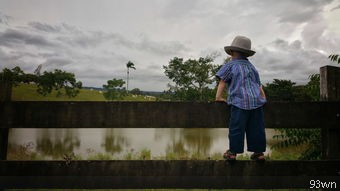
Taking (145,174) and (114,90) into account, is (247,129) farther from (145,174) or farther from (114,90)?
(114,90)

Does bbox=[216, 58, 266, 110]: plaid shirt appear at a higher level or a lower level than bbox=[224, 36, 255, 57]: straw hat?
lower

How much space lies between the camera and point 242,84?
260 cm

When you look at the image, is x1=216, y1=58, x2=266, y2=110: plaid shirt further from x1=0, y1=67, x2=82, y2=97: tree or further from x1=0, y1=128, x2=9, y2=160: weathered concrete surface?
x1=0, y1=67, x2=82, y2=97: tree

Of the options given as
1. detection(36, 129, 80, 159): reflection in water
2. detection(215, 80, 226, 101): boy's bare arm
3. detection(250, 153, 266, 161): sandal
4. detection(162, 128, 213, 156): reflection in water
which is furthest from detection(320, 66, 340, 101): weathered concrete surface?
detection(162, 128, 213, 156): reflection in water

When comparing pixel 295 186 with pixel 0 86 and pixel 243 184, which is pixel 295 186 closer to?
pixel 243 184

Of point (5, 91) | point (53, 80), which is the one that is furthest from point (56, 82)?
point (5, 91)

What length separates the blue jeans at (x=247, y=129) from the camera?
2465mm

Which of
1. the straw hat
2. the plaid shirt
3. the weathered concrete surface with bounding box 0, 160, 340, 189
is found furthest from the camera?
the straw hat

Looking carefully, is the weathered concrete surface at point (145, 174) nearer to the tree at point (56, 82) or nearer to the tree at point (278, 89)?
the tree at point (278, 89)

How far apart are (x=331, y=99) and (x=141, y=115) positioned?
1.81m

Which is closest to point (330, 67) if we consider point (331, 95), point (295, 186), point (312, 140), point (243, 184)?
point (331, 95)

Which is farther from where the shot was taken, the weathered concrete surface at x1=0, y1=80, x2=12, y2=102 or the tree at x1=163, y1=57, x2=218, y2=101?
the tree at x1=163, y1=57, x2=218, y2=101

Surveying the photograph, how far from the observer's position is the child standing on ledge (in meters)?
2.47

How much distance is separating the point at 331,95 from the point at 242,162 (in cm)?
107
